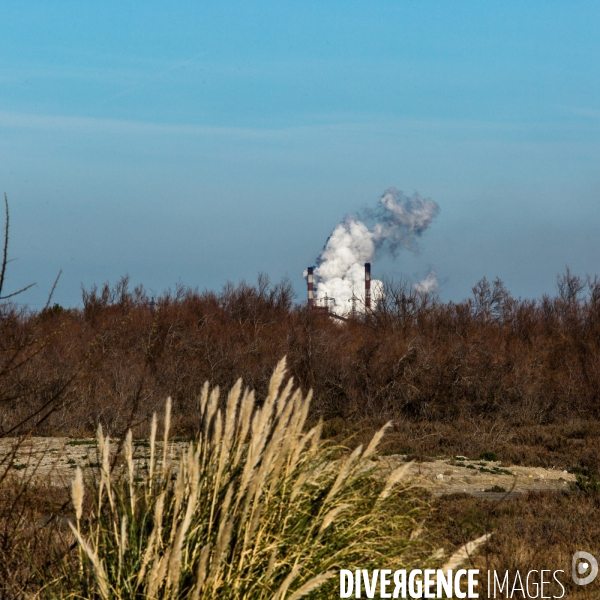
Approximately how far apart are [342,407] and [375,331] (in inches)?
255

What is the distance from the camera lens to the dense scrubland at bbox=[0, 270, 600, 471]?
1762cm

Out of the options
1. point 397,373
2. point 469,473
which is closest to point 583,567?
point 469,473

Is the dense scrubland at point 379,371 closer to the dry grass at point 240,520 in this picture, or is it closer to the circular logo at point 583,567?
the circular logo at point 583,567

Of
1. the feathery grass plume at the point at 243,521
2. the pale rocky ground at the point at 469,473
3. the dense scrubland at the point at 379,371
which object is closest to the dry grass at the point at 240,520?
the feathery grass plume at the point at 243,521

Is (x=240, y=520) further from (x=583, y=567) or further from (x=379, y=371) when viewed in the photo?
(x=379, y=371)

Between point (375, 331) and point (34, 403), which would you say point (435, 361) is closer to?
point (375, 331)

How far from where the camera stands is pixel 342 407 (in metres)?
22.0

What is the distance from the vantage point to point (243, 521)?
9.25 feet

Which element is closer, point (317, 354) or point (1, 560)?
point (1, 560)

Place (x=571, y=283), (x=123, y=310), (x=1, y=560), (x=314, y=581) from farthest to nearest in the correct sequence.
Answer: (x=571, y=283), (x=123, y=310), (x=1, y=560), (x=314, y=581)

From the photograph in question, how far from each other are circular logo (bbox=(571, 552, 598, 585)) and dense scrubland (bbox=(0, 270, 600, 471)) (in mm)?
7233

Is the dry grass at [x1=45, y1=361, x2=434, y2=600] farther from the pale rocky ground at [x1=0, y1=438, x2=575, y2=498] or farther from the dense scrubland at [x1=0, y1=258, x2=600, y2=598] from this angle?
the pale rocky ground at [x1=0, y1=438, x2=575, y2=498]

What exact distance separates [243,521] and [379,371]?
20.0 m

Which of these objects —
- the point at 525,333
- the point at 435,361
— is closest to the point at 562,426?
the point at 435,361
